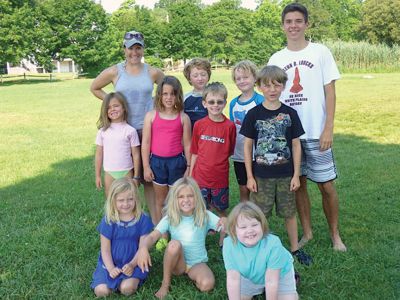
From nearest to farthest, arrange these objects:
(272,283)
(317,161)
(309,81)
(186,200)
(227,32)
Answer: (272,283) → (186,200) → (309,81) → (317,161) → (227,32)

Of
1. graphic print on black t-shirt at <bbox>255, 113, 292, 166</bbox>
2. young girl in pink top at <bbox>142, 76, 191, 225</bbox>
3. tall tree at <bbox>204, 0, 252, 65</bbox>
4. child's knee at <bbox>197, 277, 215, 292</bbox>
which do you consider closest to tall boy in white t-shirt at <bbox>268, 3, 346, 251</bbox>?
graphic print on black t-shirt at <bbox>255, 113, 292, 166</bbox>

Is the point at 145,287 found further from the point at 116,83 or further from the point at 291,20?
the point at 291,20

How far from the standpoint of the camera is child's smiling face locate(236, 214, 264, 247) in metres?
2.95

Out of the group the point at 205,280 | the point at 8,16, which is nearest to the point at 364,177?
the point at 205,280

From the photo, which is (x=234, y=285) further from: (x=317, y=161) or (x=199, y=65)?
(x=199, y=65)

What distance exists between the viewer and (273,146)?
12.3 feet

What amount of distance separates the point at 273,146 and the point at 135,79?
1479mm

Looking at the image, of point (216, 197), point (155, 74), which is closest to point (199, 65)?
point (155, 74)

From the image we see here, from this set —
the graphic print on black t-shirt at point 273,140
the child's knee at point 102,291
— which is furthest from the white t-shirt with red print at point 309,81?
the child's knee at point 102,291

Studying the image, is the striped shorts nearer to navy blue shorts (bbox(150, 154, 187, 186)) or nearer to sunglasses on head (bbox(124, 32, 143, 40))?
navy blue shorts (bbox(150, 154, 187, 186))

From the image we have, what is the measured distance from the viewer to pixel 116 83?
14.5 ft

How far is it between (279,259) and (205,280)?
0.74 m

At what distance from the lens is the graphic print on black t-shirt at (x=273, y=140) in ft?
12.3

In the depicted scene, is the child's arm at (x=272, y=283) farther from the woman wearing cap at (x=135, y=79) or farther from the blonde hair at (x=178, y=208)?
the woman wearing cap at (x=135, y=79)
